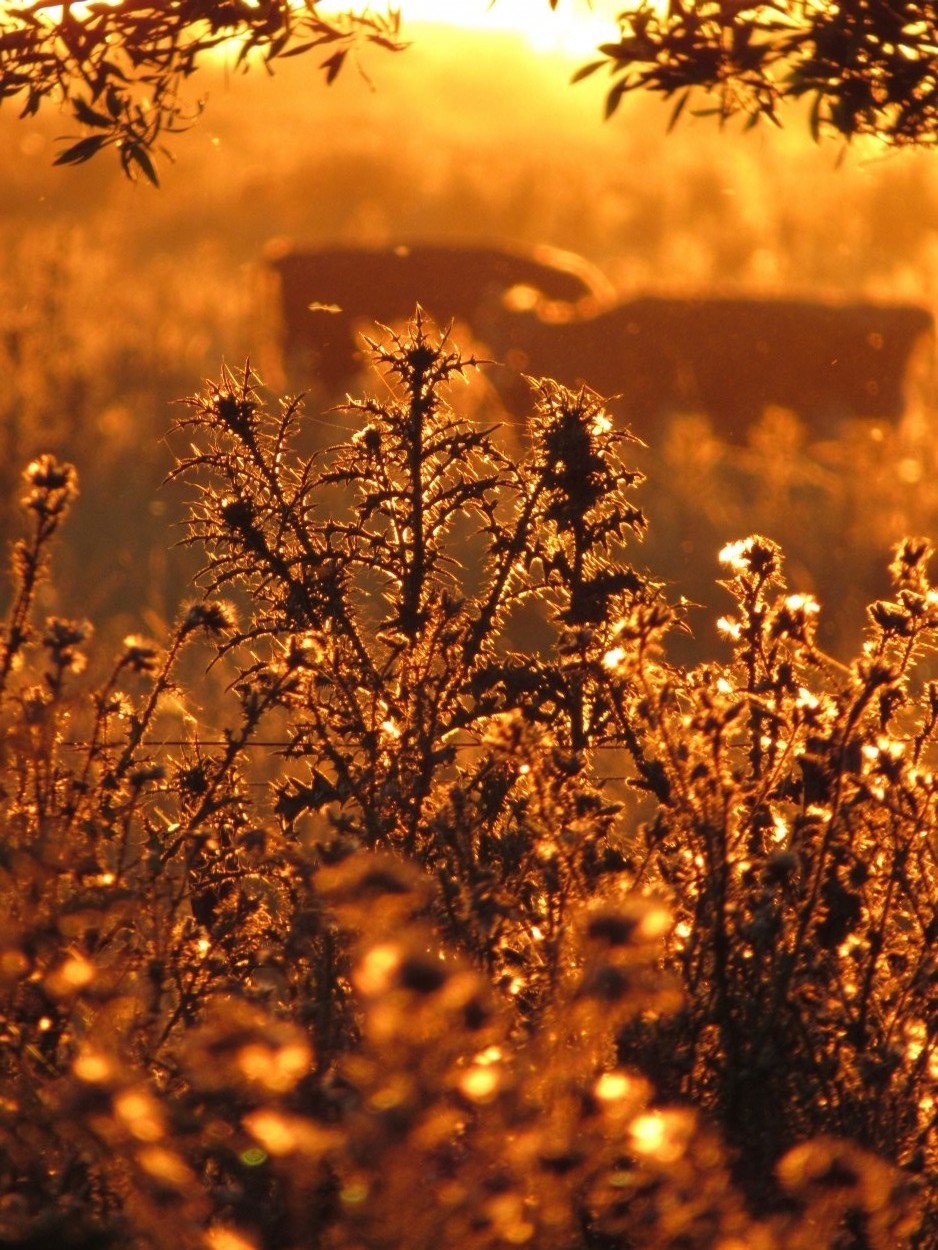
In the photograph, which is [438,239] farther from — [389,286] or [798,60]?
[798,60]

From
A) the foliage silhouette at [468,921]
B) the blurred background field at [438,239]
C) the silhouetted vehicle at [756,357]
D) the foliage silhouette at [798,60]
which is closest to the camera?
the foliage silhouette at [468,921]

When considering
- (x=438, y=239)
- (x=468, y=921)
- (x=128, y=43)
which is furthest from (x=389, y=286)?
(x=468, y=921)

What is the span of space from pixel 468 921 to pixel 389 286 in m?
18.3

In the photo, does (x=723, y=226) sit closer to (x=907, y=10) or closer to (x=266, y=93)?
(x=266, y=93)

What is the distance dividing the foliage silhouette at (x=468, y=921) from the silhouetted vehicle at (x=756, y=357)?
558 inches

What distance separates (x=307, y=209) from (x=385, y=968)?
134 ft

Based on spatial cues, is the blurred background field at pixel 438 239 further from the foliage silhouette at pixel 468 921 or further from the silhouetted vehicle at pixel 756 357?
the foliage silhouette at pixel 468 921

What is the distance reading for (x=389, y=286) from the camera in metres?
20.4

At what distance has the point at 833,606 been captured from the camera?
34.7 ft

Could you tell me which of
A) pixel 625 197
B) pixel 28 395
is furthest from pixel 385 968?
pixel 625 197

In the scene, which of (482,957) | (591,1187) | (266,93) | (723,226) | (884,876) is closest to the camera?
(591,1187)

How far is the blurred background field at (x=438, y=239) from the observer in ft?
39.0

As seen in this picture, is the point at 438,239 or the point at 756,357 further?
the point at 438,239

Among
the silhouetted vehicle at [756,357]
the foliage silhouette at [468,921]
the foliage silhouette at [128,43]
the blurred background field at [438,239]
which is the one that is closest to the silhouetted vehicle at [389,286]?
the blurred background field at [438,239]
